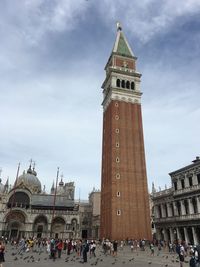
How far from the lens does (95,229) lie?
238ft

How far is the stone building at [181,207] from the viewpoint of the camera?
4062 centimetres

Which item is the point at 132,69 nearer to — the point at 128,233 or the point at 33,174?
the point at 128,233

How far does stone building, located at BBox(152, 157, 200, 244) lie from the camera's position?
133ft

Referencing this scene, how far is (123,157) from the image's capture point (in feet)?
164

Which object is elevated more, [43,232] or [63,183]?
[63,183]

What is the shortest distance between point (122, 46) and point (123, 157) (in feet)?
101

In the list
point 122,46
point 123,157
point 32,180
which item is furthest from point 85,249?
point 32,180

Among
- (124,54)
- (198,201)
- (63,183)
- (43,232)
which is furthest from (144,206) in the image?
(63,183)

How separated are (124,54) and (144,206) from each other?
35.7m

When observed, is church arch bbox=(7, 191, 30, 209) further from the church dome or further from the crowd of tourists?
the crowd of tourists

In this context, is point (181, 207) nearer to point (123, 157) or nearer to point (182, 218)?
point (182, 218)

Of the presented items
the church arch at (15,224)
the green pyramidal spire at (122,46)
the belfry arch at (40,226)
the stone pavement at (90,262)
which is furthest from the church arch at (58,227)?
the green pyramidal spire at (122,46)

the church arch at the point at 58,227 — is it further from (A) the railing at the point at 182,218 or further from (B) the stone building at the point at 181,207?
(A) the railing at the point at 182,218

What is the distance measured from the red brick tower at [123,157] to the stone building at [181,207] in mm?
4363
